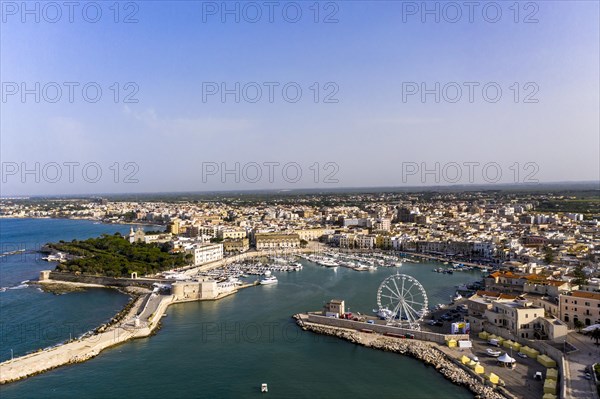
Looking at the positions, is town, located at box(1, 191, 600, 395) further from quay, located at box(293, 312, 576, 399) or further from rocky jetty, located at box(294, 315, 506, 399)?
rocky jetty, located at box(294, 315, 506, 399)

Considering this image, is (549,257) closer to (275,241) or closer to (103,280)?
(275,241)

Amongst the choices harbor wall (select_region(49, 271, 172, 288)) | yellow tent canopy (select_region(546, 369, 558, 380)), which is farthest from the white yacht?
yellow tent canopy (select_region(546, 369, 558, 380))

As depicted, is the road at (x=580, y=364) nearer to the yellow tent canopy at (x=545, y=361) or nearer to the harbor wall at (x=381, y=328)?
the yellow tent canopy at (x=545, y=361)

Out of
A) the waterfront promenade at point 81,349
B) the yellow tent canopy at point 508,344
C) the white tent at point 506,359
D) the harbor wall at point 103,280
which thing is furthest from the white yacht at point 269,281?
the white tent at point 506,359

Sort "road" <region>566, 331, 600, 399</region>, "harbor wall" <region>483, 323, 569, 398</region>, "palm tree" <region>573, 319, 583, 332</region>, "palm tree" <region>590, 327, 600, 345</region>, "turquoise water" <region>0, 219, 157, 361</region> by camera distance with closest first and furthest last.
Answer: "road" <region>566, 331, 600, 399</region> < "harbor wall" <region>483, 323, 569, 398</region> < "palm tree" <region>590, 327, 600, 345</region> < "palm tree" <region>573, 319, 583, 332</region> < "turquoise water" <region>0, 219, 157, 361</region>

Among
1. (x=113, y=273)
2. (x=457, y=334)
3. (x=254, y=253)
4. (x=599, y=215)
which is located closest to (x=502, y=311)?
(x=457, y=334)

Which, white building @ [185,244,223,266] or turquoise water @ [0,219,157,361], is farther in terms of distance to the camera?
white building @ [185,244,223,266]

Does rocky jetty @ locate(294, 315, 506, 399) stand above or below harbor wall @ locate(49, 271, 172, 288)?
below
